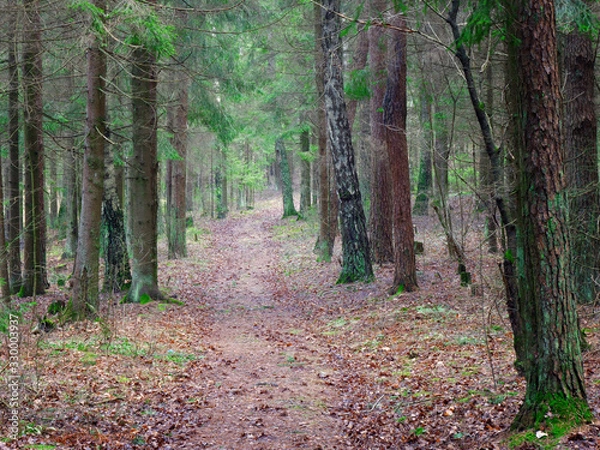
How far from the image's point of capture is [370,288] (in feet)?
41.7

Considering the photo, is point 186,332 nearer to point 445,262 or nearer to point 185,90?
point 445,262

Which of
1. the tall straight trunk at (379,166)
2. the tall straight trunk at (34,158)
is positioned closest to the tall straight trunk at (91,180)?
the tall straight trunk at (34,158)

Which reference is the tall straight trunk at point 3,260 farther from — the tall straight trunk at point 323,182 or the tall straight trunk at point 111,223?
the tall straight trunk at point 323,182

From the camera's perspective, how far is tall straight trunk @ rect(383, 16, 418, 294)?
447 inches

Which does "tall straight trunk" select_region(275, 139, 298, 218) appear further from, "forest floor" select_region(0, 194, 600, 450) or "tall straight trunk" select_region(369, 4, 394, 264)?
"forest floor" select_region(0, 194, 600, 450)

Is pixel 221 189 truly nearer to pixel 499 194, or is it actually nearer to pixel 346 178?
pixel 346 178

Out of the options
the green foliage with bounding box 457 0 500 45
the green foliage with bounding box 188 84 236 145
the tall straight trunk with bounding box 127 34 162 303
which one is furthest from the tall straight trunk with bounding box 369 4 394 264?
the green foliage with bounding box 457 0 500 45

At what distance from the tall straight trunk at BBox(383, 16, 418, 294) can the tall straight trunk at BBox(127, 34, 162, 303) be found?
527 centimetres

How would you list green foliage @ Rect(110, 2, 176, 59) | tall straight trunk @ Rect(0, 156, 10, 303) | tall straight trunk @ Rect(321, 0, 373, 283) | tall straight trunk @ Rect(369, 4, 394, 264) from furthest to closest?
tall straight trunk @ Rect(321, 0, 373, 283), tall straight trunk @ Rect(369, 4, 394, 264), tall straight trunk @ Rect(0, 156, 10, 303), green foliage @ Rect(110, 2, 176, 59)

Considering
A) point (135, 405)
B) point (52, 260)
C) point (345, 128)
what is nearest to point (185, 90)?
point (345, 128)

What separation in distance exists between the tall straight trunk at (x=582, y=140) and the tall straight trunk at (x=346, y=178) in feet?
19.2

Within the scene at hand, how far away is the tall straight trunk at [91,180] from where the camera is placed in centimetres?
905

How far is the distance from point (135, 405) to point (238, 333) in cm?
432

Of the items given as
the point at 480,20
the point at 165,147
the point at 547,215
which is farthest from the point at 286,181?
the point at 547,215
